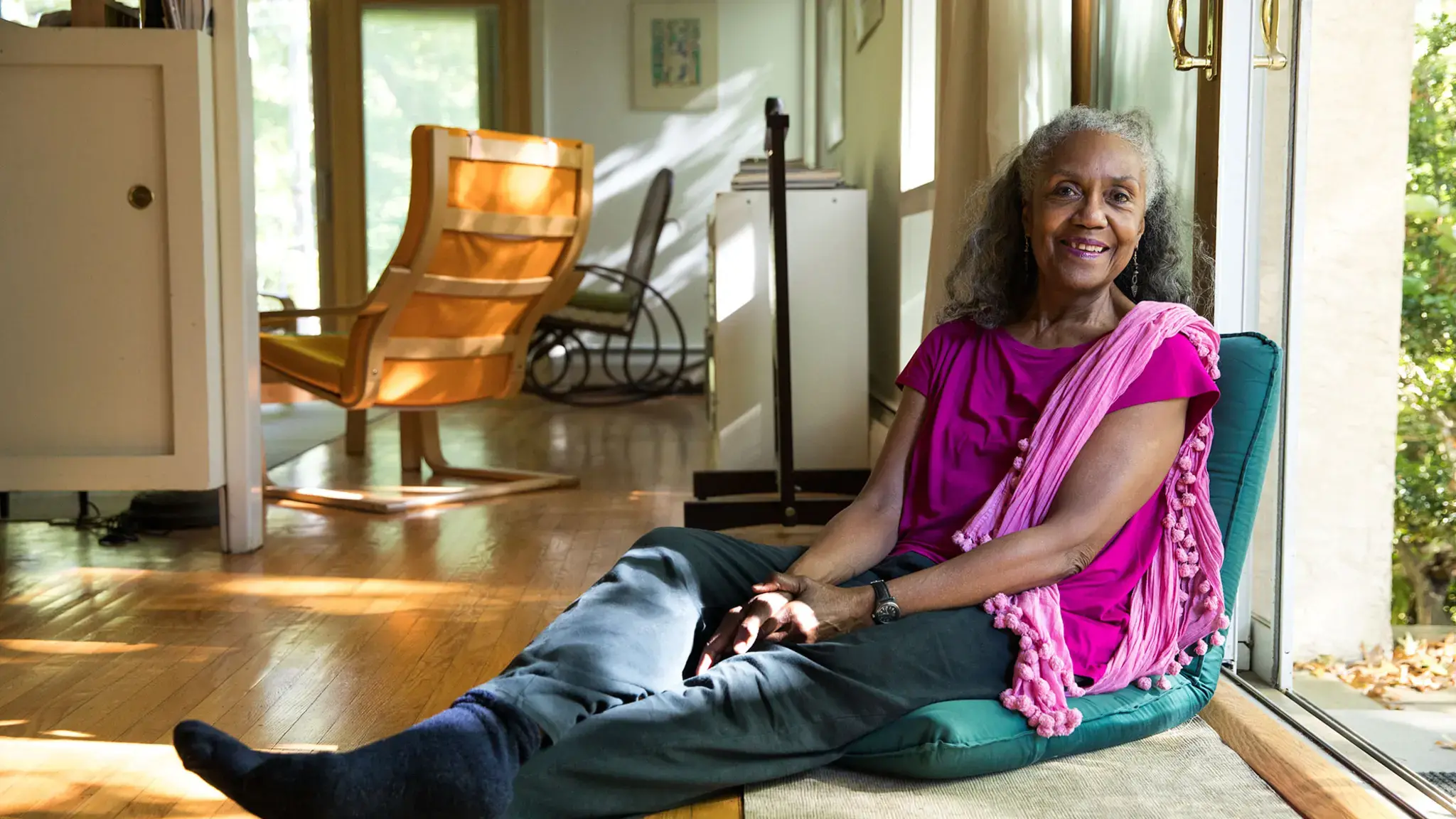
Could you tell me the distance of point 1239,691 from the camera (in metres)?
1.97

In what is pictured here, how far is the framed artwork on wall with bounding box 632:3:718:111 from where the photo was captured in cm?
763

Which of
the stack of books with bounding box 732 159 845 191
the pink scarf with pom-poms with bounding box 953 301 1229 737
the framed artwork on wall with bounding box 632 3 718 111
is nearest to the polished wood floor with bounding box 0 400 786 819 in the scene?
the pink scarf with pom-poms with bounding box 953 301 1229 737

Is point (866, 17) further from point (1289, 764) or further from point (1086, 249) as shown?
point (1289, 764)

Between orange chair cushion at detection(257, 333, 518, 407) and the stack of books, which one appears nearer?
orange chair cushion at detection(257, 333, 518, 407)

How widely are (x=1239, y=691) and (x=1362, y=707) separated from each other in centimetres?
28

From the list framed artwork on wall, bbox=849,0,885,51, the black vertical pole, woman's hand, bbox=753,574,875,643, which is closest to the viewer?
woman's hand, bbox=753,574,875,643

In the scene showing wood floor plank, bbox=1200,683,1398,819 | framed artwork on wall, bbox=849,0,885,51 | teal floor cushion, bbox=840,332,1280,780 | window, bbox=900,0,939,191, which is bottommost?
wood floor plank, bbox=1200,683,1398,819

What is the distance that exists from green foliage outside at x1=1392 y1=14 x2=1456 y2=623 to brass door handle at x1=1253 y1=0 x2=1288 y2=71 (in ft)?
0.92

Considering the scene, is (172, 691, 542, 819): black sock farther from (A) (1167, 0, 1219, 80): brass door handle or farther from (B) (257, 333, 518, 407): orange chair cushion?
(B) (257, 333, 518, 407): orange chair cushion

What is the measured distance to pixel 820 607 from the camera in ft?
5.34

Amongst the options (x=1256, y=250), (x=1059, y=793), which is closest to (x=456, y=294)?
(x=1256, y=250)

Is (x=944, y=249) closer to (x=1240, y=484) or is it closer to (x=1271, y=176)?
(x=1271, y=176)

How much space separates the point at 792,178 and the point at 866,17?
4.09 feet

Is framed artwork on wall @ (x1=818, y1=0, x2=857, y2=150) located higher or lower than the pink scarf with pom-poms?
higher
